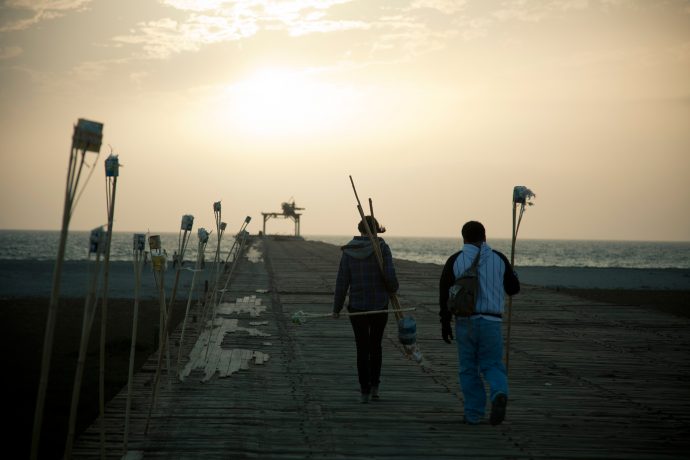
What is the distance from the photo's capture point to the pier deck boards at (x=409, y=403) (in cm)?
484

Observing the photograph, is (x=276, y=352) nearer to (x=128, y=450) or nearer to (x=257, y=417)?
(x=257, y=417)

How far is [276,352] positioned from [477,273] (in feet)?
13.0

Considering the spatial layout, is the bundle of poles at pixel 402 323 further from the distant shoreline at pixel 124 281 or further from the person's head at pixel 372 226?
the distant shoreline at pixel 124 281

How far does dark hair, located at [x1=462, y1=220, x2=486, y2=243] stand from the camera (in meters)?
5.66

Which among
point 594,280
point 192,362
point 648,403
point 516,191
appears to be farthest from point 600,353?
point 594,280

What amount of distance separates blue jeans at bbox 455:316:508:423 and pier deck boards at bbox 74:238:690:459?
197 mm

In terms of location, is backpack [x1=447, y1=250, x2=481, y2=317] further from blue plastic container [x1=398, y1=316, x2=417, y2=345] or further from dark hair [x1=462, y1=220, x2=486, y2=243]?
blue plastic container [x1=398, y1=316, x2=417, y2=345]

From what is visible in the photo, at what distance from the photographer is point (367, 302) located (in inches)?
244

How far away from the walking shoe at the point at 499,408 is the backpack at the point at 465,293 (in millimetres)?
674

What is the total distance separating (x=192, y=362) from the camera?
7902 millimetres

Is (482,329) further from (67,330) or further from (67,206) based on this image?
(67,330)

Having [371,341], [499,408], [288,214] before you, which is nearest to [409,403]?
[371,341]

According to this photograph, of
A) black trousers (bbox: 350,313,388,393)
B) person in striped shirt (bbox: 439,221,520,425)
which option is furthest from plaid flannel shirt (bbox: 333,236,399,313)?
person in striped shirt (bbox: 439,221,520,425)

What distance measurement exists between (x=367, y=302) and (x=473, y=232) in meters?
1.18
